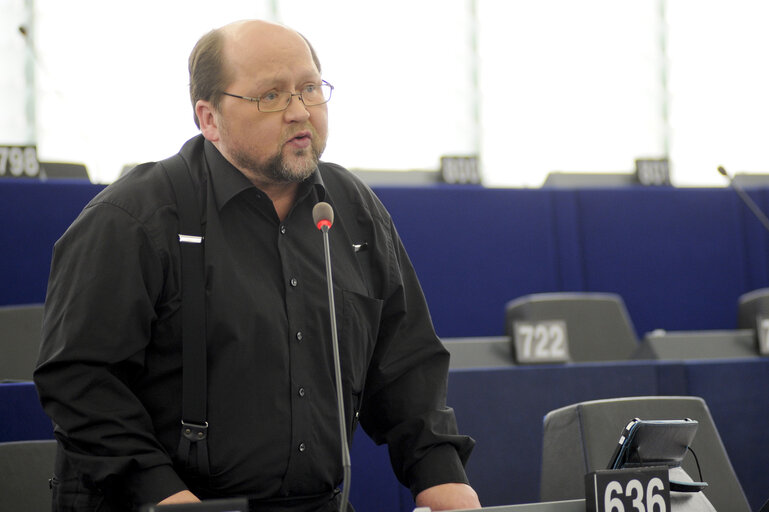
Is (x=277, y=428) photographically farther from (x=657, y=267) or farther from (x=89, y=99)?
(x=89, y=99)

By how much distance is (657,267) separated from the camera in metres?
4.95

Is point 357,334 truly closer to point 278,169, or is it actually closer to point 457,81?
point 278,169

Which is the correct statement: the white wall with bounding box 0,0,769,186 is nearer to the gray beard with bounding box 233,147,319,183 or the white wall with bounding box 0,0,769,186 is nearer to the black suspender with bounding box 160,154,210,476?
the gray beard with bounding box 233,147,319,183

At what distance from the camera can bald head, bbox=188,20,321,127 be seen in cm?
181

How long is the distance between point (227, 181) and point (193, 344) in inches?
12.5

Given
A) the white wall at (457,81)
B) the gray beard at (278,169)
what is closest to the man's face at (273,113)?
the gray beard at (278,169)

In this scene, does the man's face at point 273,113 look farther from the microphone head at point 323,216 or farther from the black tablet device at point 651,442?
the black tablet device at point 651,442

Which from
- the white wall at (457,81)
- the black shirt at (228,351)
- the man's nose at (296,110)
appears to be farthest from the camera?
the white wall at (457,81)

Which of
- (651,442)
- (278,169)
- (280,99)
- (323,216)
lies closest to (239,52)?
(280,99)

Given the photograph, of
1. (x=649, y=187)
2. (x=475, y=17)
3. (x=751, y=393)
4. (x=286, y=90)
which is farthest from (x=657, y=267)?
(x=286, y=90)

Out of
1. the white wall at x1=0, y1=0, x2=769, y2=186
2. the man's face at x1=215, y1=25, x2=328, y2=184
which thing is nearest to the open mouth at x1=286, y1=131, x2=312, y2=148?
the man's face at x1=215, y1=25, x2=328, y2=184

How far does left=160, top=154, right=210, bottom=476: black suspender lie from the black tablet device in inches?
26.8

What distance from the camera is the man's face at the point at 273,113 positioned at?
1798 millimetres

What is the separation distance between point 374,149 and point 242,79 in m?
5.22
